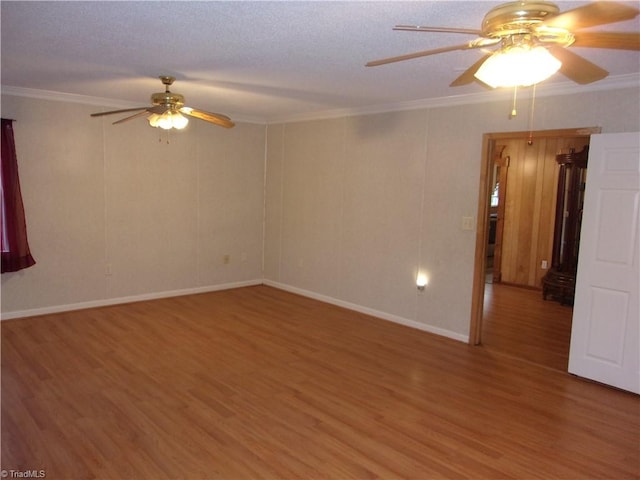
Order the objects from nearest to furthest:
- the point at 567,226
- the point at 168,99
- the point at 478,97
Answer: the point at 168,99, the point at 478,97, the point at 567,226

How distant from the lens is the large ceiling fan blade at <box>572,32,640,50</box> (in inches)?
68.5

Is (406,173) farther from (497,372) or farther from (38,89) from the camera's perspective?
(38,89)

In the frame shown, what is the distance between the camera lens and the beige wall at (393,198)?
4480 millimetres

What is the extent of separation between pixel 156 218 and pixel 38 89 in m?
1.88

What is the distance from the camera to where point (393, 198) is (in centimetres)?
527

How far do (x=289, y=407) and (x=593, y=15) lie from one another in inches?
110

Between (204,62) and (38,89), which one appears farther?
(38,89)

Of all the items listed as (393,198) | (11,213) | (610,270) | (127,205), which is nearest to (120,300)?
(127,205)

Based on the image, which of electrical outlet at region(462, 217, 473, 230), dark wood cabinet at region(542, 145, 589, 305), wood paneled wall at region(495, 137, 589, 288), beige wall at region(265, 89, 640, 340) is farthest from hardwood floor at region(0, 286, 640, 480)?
wood paneled wall at region(495, 137, 589, 288)

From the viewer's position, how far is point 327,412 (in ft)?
10.5

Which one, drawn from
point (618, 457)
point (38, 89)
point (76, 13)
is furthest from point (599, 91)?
point (38, 89)

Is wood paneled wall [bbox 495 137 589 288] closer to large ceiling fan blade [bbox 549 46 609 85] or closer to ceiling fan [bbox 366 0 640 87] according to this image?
large ceiling fan blade [bbox 549 46 609 85]

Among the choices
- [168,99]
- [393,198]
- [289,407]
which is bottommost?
[289,407]

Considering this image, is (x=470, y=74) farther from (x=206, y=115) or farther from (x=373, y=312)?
(x=373, y=312)
